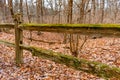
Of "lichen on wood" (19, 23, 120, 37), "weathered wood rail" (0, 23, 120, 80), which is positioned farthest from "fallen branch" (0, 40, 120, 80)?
"lichen on wood" (19, 23, 120, 37)

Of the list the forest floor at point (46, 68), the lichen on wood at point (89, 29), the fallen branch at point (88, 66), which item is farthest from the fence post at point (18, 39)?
the fallen branch at point (88, 66)

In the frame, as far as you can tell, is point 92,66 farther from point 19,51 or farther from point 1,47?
point 1,47

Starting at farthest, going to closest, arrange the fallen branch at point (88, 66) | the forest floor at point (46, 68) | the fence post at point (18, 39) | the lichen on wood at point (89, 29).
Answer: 1. the fence post at point (18, 39)
2. the forest floor at point (46, 68)
3. the fallen branch at point (88, 66)
4. the lichen on wood at point (89, 29)

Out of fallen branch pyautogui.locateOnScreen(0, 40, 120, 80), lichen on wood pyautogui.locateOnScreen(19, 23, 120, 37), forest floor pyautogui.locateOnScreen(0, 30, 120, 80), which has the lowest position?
forest floor pyautogui.locateOnScreen(0, 30, 120, 80)

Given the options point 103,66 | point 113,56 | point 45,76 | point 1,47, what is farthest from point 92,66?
point 1,47

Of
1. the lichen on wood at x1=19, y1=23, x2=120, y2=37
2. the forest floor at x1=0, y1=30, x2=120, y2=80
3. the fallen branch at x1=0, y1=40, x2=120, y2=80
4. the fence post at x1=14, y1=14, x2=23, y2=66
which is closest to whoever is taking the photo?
the lichen on wood at x1=19, y1=23, x2=120, y2=37

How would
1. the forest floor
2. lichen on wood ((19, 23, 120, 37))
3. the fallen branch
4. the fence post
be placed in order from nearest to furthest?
lichen on wood ((19, 23, 120, 37))
the fallen branch
the forest floor
the fence post

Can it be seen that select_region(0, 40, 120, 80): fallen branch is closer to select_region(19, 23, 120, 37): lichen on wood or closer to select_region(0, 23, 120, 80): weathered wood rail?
select_region(0, 23, 120, 80): weathered wood rail

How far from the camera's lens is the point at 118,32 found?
9.99 feet

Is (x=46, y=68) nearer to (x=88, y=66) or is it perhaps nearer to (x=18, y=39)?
(x=18, y=39)

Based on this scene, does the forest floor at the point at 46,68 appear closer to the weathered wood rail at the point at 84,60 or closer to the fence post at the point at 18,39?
the fence post at the point at 18,39

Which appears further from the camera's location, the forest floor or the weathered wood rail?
the forest floor

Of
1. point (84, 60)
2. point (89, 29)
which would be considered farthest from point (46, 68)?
point (89, 29)

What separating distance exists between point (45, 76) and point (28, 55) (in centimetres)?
206
